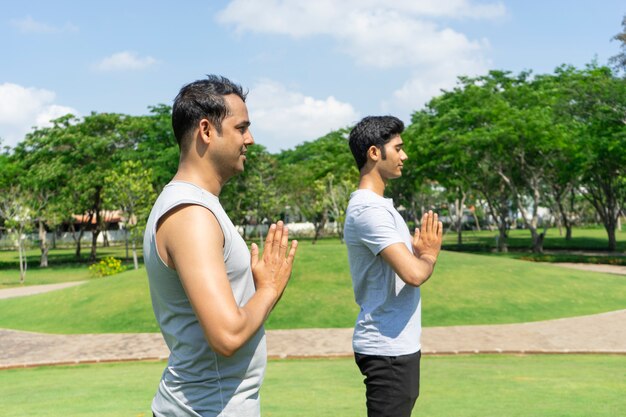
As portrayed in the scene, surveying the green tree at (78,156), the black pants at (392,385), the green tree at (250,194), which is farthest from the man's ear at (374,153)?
the green tree at (250,194)

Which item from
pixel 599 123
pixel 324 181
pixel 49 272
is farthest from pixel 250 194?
pixel 599 123

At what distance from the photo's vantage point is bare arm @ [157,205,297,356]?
2.17m

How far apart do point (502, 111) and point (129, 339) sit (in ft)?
93.7

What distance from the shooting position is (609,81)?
3203 cm

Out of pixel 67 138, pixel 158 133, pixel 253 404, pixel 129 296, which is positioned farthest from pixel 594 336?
pixel 67 138

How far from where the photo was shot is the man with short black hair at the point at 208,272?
7.20 ft

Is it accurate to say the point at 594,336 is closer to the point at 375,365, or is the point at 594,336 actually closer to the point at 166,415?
the point at 375,365

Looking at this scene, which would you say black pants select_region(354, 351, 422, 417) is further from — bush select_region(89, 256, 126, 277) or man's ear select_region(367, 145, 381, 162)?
bush select_region(89, 256, 126, 277)

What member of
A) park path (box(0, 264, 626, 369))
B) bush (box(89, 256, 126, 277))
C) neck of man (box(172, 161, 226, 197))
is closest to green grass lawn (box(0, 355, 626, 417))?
park path (box(0, 264, 626, 369))

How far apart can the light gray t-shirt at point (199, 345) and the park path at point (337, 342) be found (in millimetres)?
10965

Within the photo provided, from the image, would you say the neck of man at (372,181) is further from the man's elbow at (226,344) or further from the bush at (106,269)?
the bush at (106,269)

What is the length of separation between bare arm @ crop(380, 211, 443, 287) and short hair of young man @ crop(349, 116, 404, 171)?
51 centimetres

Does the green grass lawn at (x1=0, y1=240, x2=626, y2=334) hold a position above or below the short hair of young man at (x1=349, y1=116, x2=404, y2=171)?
below

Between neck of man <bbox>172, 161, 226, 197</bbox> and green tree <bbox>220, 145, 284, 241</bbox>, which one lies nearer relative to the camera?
neck of man <bbox>172, 161, 226, 197</bbox>
